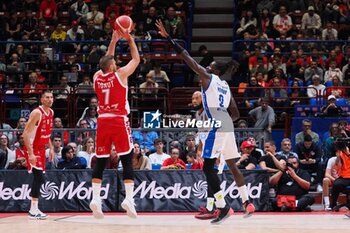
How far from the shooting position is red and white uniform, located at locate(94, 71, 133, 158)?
534 inches

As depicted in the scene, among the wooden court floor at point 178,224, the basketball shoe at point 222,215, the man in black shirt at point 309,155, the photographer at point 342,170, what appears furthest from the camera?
the man in black shirt at point 309,155

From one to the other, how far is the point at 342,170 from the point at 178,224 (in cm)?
526

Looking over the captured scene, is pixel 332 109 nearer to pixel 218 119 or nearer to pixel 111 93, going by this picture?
pixel 218 119

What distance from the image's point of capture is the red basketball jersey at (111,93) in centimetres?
1354

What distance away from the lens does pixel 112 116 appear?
13.6m

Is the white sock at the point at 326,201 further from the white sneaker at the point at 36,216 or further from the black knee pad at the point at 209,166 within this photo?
the white sneaker at the point at 36,216

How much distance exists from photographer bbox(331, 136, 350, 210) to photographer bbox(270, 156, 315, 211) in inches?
20.2

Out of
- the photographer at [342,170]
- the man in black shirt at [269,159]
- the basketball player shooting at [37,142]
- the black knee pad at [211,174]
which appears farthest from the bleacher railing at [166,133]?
the black knee pad at [211,174]

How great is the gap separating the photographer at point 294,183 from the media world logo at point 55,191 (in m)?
3.57

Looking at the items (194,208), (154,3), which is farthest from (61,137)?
(154,3)

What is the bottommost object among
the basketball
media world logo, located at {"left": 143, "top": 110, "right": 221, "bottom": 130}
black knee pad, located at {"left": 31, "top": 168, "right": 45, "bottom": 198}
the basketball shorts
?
black knee pad, located at {"left": 31, "top": 168, "right": 45, "bottom": 198}

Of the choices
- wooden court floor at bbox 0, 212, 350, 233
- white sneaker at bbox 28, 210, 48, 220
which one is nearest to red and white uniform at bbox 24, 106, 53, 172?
white sneaker at bbox 28, 210, 48, 220

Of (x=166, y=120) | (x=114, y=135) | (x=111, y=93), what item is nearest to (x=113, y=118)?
(x=114, y=135)

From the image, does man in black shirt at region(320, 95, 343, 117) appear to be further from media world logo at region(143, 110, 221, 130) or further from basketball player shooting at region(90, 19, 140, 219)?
basketball player shooting at region(90, 19, 140, 219)
